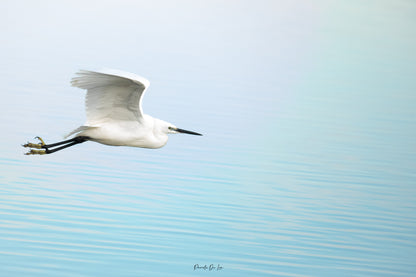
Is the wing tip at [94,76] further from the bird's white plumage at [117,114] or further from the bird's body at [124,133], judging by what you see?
the bird's body at [124,133]

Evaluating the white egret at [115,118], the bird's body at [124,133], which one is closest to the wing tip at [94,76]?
the white egret at [115,118]

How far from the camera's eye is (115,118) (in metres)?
11.6

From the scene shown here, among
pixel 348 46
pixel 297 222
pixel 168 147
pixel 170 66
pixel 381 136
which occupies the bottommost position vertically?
pixel 297 222

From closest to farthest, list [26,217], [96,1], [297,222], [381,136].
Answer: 1. [26,217]
2. [297,222]
3. [381,136]
4. [96,1]

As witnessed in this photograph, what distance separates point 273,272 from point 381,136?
11420 millimetres

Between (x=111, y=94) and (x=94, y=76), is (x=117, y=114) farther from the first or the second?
(x=94, y=76)

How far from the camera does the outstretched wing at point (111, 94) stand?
34.9ft

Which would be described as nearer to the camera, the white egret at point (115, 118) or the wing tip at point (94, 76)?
the wing tip at point (94, 76)

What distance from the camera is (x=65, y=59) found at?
28.8 metres

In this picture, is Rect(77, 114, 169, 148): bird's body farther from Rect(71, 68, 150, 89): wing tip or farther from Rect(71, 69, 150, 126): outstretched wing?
Rect(71, 68, 150, 89): wing tip

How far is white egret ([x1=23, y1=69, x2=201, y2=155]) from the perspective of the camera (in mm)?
10922

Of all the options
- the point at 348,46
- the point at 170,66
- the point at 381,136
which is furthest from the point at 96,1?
the point at 381,136

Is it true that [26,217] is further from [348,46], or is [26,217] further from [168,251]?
[348,46]

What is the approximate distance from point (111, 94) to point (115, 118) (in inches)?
20.9
